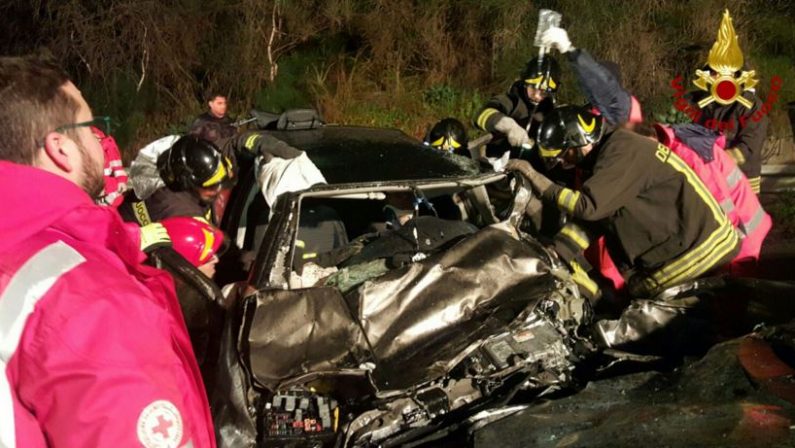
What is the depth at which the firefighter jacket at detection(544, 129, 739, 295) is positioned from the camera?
4102 millimetres

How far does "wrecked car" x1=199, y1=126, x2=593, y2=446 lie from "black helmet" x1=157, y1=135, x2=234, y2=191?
1.00 feet

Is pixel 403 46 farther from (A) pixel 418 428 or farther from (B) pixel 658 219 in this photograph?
(A) pixel 418 428

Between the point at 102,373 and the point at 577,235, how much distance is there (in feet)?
11.6

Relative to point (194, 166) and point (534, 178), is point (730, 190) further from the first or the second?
point (194, 166)

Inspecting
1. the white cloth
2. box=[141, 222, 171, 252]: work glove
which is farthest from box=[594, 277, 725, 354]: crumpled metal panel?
box=[141, 222, 171, 252]: work glove

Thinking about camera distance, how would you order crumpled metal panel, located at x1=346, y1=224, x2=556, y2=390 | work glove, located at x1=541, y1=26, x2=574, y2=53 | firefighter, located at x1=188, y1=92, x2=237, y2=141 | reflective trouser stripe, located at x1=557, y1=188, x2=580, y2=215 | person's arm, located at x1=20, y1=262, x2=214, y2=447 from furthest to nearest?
firefighter, located at x1=188, y1=92, x2=237, y2=141 → work glove, located at x1=541, y1=26, x2=574, y2=53 → reflective trouser stripe, located at x1=557, y1=188, x2=580, y2=215 → crumpled metal panel, located at x1=346, y1=224, x2=556, y2=390 → person's arm, located at x1=20, y1=262, x2=214, y2=447

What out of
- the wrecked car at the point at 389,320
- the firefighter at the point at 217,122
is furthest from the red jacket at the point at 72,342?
the firefighter at the point at 217,122

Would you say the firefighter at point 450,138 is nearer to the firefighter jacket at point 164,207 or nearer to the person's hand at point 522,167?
the person's hand at point 522,167

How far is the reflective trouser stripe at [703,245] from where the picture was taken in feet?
13.7

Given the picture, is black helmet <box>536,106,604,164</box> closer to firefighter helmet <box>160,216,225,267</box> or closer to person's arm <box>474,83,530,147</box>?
person's arm <box>474,83,530,147</box>

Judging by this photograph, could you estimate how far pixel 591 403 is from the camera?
2.56m

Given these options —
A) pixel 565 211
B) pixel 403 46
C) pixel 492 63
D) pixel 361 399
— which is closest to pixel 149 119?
pixel 403 46

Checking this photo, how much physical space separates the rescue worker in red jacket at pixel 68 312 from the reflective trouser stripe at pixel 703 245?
3.35 metres

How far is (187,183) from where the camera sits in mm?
4195
